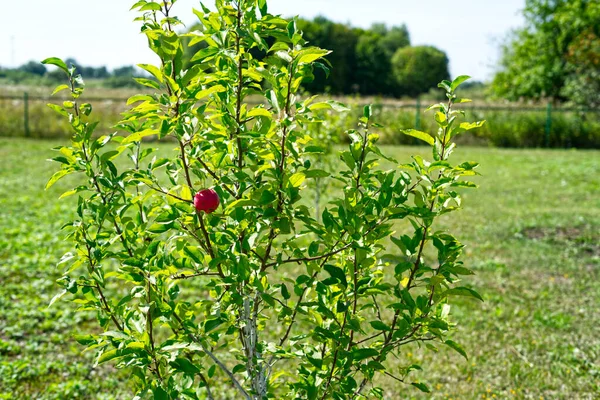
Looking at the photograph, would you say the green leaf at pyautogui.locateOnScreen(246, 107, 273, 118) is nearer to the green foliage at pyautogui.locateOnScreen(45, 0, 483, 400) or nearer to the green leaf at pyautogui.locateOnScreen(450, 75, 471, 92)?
the green foliage at pyautogui.locateOnScreen(45, 0, 483, 400)

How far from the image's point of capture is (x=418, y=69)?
5584cm

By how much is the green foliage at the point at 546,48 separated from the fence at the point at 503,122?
887cm

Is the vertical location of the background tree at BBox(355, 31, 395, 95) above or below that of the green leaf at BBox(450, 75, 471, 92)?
above

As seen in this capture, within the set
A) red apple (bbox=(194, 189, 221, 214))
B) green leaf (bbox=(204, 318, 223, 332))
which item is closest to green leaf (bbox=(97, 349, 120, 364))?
green leaf (bbox=(204, 318, 223, 332))

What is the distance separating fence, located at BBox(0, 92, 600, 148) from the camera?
1833cm

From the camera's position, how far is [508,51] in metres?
37.3

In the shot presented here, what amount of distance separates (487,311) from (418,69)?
53.8 meters

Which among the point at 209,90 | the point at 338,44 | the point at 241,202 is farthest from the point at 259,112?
the point at 338,44

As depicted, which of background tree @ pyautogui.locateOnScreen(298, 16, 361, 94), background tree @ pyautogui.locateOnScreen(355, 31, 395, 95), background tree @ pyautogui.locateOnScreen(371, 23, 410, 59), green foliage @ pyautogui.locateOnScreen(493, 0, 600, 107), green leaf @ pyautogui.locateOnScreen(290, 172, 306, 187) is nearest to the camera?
green leaf @ pyautogui.locateOnScreen(290, 172, 306, 187)

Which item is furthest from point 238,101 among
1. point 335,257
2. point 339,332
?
point 339,332

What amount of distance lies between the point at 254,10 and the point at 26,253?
18.5 ft

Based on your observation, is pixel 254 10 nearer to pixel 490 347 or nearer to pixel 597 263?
pixel 490 347

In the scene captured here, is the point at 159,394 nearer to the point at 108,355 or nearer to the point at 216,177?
the point at 108,355

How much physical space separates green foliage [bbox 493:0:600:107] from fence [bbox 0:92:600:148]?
349 inches
